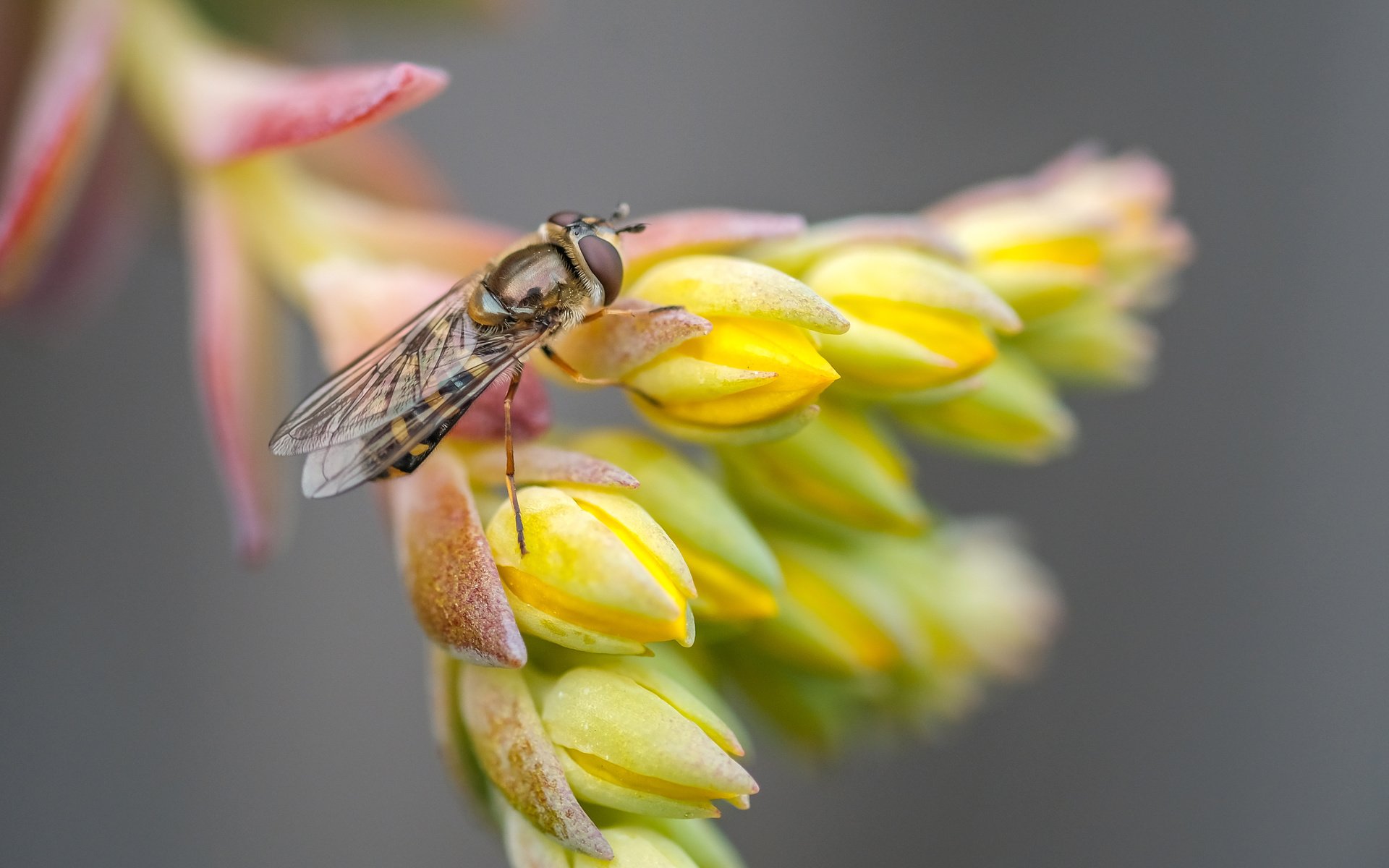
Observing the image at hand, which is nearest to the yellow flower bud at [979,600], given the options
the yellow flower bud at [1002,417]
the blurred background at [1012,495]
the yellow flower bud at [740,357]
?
the yellow flower bud at [1002,417]

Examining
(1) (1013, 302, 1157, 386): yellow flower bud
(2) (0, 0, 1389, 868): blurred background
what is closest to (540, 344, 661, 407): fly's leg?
(1) (1013, 302, 1157, 386): yellow flower bud

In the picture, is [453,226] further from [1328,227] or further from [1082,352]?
[1328,227]

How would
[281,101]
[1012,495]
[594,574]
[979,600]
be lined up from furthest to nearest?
1. [1012,495]
2. [979,600]
3. [281,101]
4. [594,574]

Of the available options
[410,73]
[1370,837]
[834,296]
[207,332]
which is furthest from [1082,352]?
[1370,837]

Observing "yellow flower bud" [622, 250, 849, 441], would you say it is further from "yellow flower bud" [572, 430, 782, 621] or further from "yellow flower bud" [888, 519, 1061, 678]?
"yellow flower bud" [888, 519, 1061, 678]

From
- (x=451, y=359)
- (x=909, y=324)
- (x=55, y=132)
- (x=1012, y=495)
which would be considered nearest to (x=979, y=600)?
(x=909, y=324)

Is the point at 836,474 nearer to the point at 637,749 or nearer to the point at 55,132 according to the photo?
the point at 637,749
